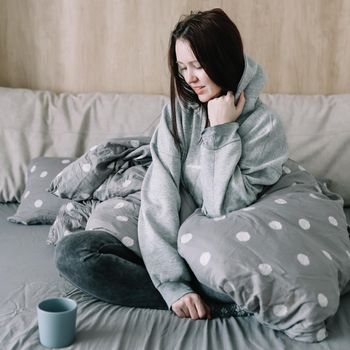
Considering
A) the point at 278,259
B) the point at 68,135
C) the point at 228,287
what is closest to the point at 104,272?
the point at 228,287

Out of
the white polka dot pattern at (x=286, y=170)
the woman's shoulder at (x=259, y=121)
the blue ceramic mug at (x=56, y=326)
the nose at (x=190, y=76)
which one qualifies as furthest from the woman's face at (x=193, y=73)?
the blue ceramic mug at (x=56, y=326)

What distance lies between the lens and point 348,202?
1.96 meters

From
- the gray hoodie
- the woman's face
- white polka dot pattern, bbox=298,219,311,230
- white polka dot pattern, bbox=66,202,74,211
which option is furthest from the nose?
white polka dot pattern, bbox=66,202,74,211

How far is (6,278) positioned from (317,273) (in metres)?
0.74

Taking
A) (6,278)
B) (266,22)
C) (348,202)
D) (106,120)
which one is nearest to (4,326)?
(6,278)

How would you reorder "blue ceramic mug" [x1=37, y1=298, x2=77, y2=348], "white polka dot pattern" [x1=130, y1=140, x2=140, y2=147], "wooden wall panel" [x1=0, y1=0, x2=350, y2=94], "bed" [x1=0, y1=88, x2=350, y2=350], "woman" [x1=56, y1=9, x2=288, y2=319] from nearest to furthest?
1. "blue ceramic mug" [x1=37, y1=298, x2=77, y2=348]
2. "woman" [x1=56, y1=9, x2=288, y2=319]
3. "bed" [x1=0, y1=88, x2=350, y2=350]
4. "white polka dot pattern" [x1=130, y1=140, x2=140, y2=147]
5. "wooden wall panel" [x1=0, y1=0, x2=350, y2=94]

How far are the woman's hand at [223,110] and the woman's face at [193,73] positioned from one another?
0.03 m

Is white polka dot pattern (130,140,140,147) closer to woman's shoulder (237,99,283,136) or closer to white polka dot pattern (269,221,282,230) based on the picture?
woman's shoulder (237,99,283,136)

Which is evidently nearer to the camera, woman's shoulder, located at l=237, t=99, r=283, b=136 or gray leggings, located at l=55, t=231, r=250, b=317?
gray leggings, located at l=55, t=231, r=250, b=317

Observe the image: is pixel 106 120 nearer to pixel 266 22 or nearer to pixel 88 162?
pixel 88 162

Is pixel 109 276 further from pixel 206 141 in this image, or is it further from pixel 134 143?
pixel 134 143

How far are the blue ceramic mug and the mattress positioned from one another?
0.02m

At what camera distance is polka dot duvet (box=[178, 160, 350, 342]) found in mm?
1205

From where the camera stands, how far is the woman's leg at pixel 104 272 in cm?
130
